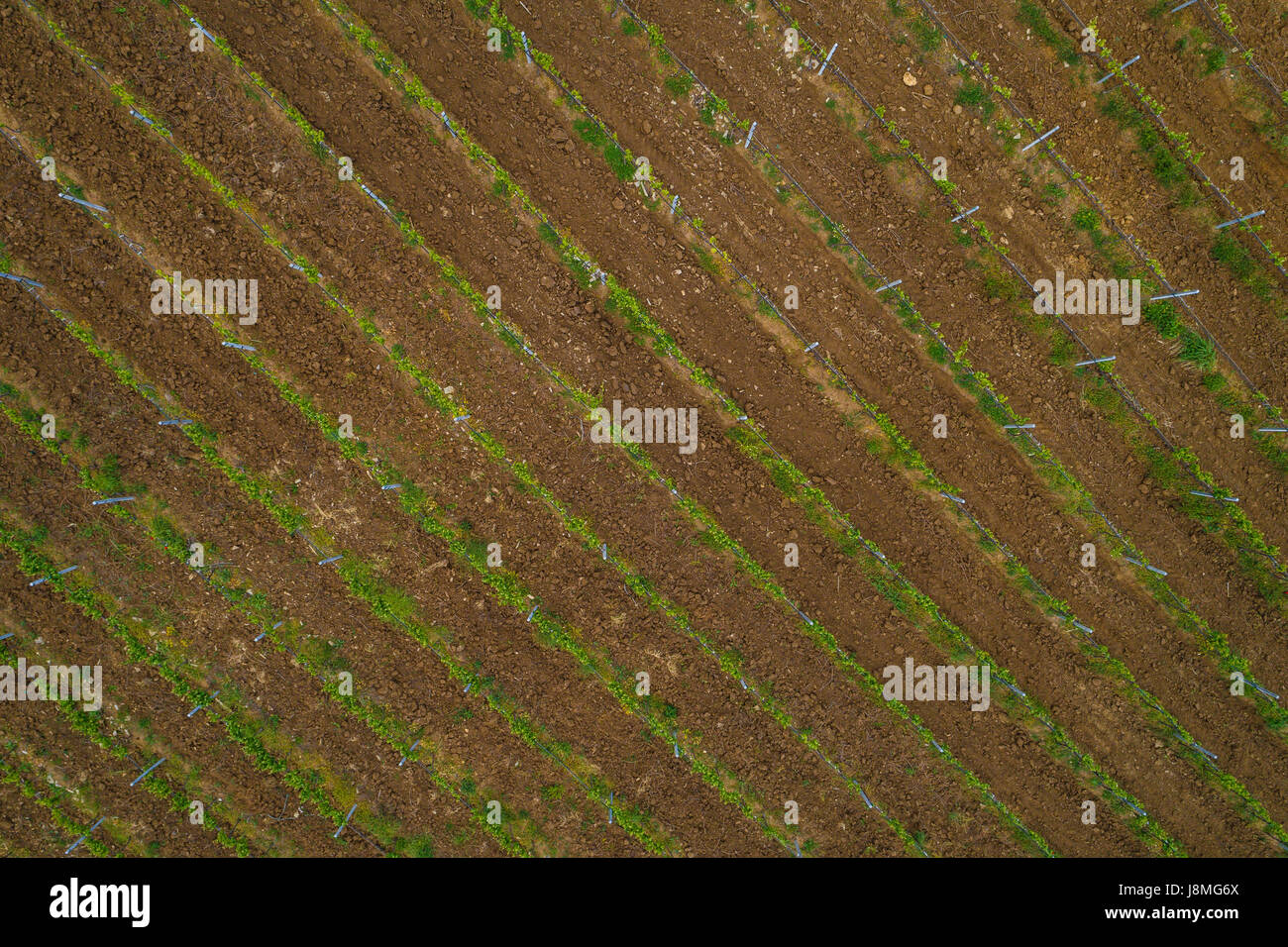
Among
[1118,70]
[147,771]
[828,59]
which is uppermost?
[828,59]

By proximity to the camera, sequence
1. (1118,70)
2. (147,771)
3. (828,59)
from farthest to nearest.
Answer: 1. (1118,70)
2. (828,59)
3. (147,771)

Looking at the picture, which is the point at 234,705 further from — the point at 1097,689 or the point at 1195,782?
the point at 1195,782

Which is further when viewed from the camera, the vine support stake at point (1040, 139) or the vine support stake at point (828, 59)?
the vine support stake at point (1040, 139)

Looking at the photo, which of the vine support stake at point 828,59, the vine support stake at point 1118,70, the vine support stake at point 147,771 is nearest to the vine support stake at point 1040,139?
the vine support stake at point 1118,70

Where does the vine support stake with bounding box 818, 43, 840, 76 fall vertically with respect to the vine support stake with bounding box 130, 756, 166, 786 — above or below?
above

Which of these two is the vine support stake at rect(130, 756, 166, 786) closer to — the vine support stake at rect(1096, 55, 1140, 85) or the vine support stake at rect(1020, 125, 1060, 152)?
the vine support stake at rect(1020, 125, 1060, 152)

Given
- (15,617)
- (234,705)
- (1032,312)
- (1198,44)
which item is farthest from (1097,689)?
(15,617)

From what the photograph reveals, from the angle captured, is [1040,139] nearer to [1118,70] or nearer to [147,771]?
[1118,70]

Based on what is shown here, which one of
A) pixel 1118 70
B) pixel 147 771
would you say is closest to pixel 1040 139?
pixel 1118 70

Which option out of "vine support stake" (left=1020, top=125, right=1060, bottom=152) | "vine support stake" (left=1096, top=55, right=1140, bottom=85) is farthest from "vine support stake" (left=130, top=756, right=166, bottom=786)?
"vine support stake" (left=1096, top=55, right=1140, bottom=85)

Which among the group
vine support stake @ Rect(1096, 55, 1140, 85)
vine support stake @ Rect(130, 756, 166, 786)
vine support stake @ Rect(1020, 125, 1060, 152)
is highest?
vine support stake @ Rect(1096, 55, 1140, 85)

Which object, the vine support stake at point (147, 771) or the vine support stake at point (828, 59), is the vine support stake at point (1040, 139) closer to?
the vine support stake at point (828, 59)
